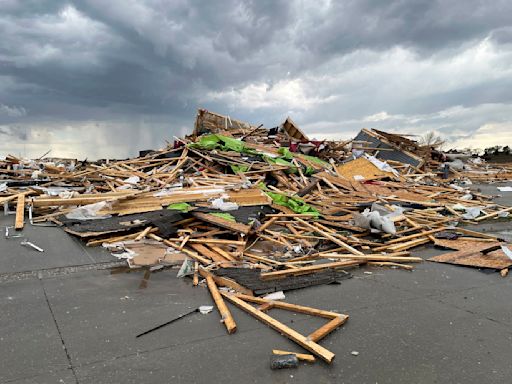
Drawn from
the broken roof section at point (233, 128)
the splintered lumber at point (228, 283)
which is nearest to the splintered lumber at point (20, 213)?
the splintered lumber at point (228, 283)

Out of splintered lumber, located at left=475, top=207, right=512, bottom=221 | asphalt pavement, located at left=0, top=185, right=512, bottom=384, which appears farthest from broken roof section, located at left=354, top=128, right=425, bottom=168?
asphalt pavement, located at left=0, top=185, right=512, bottom=384

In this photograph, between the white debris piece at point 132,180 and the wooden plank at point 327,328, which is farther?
the white debris piece at point 132,180

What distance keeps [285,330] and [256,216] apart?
14.0 ft

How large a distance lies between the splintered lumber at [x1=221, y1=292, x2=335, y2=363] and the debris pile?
10 mm

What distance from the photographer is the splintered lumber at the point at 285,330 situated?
10.4 ft

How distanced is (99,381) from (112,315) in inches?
46.7

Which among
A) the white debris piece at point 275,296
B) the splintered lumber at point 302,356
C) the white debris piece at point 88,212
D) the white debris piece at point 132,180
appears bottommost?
the white debris piece at point 275,296

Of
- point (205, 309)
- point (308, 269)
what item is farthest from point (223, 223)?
point (205, 309)

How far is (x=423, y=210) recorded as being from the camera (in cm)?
974

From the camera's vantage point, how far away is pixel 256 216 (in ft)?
25.5

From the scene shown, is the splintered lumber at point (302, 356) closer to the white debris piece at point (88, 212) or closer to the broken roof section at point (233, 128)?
the white debris piece at point (88, 212)

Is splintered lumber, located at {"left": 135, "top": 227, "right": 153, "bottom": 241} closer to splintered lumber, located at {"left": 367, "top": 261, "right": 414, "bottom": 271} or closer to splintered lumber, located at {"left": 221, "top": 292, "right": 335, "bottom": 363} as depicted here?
splintered lumber, located at {"left": 221, "top": 292, "right": 335, "bottom": 363}

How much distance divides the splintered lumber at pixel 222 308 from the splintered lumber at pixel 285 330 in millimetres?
123

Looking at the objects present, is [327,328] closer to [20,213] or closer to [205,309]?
[205,309]
